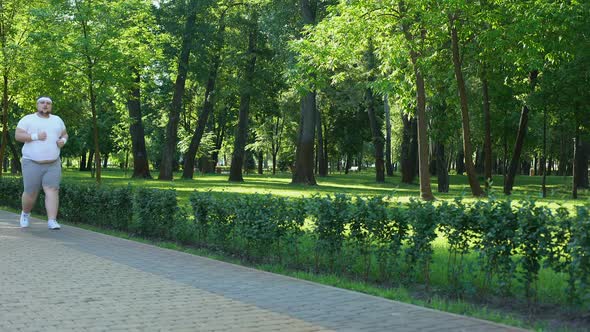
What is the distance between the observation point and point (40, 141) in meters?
12.0

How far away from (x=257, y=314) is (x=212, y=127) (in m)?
62.0

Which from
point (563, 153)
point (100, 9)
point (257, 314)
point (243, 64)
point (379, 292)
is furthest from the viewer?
point (563, 153)

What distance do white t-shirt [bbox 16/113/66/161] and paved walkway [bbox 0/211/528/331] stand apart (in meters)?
3.22

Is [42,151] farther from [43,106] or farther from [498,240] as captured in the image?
[498,240]

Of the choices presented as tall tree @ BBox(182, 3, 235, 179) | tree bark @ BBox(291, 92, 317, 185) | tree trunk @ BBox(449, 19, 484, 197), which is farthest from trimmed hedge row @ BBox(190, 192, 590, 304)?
tall tree @ BBox(182, 3, 235, 179)

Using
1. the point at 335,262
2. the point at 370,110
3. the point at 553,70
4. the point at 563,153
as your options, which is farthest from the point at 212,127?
the point at 335,262

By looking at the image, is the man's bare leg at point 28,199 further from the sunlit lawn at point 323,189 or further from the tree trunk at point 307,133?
the tree trunk at point 307,133

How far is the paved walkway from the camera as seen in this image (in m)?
5.40

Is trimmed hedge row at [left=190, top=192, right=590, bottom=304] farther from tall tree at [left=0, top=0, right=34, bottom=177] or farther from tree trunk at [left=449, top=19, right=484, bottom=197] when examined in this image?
tall tree at [left=0, top=0, right=34, bottom=177]

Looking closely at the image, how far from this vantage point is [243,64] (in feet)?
117

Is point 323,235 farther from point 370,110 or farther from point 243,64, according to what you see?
point 370,110

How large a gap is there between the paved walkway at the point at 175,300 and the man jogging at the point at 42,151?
3.05m

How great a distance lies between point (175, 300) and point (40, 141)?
6983 mm

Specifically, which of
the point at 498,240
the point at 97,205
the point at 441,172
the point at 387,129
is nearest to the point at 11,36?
the point at 97,205
